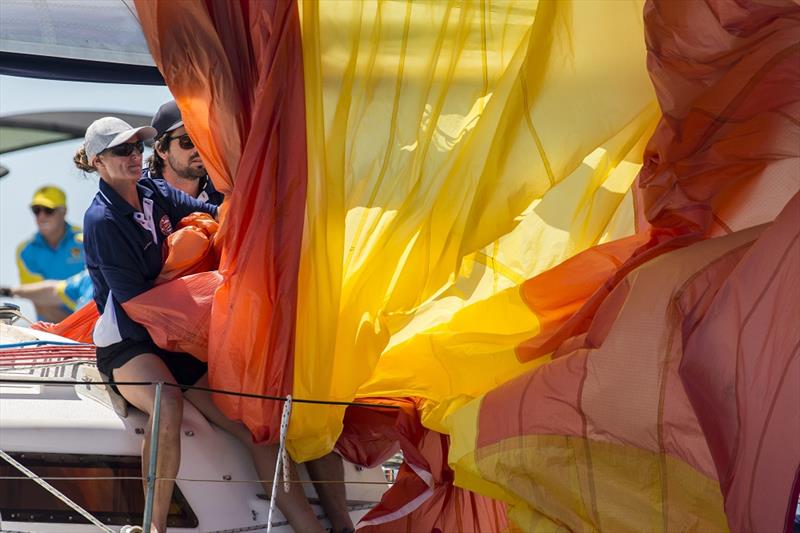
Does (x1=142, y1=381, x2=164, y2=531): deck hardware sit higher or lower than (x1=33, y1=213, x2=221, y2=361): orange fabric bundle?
lower

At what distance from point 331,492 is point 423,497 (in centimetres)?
36

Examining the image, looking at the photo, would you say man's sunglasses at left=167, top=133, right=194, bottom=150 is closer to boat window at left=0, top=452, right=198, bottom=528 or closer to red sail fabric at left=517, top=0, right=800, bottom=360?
boat window at left=0, top=452, right=198, bottom=528

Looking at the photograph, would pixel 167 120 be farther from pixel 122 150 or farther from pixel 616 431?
pixel 616 431

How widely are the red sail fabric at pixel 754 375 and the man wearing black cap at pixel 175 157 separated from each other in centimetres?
185

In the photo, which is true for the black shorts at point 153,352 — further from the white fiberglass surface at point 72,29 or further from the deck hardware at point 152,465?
the white fiberglass surface at point 72,29

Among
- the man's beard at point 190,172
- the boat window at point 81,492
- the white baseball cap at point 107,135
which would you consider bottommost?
the boat window at point 81,492

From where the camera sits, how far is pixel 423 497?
118 inches

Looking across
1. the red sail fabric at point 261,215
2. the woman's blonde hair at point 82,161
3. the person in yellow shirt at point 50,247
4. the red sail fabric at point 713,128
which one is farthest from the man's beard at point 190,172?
the person in yellow shirt at point 50,247

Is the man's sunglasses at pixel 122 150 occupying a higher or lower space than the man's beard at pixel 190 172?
higher

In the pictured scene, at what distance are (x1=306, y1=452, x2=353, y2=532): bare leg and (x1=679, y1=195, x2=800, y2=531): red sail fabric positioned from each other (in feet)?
3.86

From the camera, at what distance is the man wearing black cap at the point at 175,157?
375 cm

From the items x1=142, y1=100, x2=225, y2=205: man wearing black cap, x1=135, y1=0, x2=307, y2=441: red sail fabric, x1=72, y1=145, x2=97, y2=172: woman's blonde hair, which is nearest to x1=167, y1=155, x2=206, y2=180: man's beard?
x1=142, y1=100, x2=225, y2=205: man wearing black cap

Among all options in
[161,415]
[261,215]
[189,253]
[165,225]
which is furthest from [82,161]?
[161,415]

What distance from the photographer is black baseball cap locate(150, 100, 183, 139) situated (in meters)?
3.74
